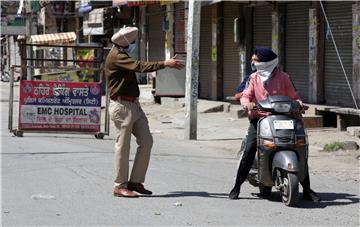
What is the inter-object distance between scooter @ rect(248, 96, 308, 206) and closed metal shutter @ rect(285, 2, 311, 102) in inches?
422

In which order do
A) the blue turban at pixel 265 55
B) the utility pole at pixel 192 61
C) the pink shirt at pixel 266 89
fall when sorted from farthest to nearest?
the utility pole at pixel 192 61, the pink shirt at pixel 266 89, the blue turban at pixel 265 55

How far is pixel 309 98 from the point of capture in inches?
698

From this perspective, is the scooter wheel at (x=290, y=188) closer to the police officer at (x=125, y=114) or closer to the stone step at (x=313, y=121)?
the police officer at (x=125, y=114)

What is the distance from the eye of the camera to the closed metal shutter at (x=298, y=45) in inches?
712

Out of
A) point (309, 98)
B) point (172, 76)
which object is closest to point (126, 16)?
point (172, 76)

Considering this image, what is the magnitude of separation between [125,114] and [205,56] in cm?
1658

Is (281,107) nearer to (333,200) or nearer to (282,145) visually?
(282,145)

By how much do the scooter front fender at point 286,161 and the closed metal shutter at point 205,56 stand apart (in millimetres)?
16350

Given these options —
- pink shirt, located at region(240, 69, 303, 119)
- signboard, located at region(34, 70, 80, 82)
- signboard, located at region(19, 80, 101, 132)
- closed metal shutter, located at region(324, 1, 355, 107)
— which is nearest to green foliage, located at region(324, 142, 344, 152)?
Answer: closed metal shutter, located at region(324, 1, 355, 107)

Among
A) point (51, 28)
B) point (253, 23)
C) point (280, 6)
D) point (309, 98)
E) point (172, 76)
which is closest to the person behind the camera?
point (309, 98)

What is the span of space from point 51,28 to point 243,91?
3605 centimetres

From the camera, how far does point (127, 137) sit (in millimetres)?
7750

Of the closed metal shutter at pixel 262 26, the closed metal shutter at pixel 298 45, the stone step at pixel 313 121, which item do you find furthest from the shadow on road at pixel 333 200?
the closed metal shutter at pixel 262 26

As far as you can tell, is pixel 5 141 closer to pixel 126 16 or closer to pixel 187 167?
pixel 187 167
